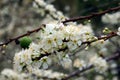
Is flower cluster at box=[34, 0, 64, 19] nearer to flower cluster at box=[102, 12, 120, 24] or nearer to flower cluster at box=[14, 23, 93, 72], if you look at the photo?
flower cluster at box=[102, 12, 120, 24]

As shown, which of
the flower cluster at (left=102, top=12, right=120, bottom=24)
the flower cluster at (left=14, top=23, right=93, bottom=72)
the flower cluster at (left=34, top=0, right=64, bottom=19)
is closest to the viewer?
the flower cluster at (left=14, top=23, right=93, bottom=72)

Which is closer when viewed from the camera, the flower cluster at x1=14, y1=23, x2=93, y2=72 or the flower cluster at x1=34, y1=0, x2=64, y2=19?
the flower cluster at x1=14, y1=23, x2=93, y2=72

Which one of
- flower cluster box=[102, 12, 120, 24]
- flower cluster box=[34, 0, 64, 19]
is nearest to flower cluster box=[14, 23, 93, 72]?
flower cluster box=[34, 0, 64, 19]

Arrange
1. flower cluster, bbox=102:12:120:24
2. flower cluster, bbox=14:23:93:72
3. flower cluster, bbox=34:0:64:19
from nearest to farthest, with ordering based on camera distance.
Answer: flower cluster, bbox=14:23:93:72
flower cluster, bbox=34:0:64:19
flower cluster, bbox=102:12:120:24

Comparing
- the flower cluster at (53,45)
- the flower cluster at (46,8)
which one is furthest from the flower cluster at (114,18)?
the flower cluster at (53,45)

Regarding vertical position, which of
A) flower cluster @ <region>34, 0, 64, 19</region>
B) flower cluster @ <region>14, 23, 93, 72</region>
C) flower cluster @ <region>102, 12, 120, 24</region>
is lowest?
flower cluster @ <region>14, 23, 93, 72</region>

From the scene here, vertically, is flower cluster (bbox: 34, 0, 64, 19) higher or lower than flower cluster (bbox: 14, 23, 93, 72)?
higher

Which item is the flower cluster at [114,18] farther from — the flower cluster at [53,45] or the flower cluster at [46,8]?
the flower cluster at [53,45]

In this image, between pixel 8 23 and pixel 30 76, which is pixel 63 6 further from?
pixel 30 76
